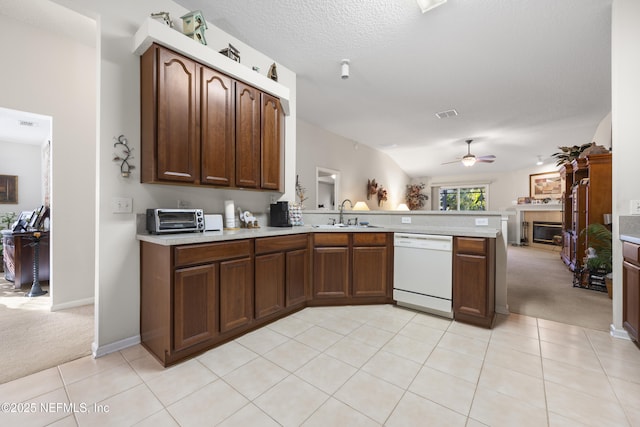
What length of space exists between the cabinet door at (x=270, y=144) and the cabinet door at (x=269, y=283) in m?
0.82

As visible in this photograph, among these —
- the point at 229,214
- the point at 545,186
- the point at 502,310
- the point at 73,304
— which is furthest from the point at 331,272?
the point at 545,186

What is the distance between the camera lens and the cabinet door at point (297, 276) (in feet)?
8.91

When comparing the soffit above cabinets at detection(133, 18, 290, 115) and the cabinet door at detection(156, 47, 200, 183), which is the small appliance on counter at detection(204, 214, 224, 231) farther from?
the soffit above cabinets at detection(133, 18, 290, 115)

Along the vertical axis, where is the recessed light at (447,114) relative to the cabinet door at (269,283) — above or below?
above

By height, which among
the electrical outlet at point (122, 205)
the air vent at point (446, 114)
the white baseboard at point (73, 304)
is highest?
the air vent at point (446, 114)

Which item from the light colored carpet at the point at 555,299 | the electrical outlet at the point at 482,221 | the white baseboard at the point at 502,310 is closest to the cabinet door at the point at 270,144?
the electrical outlet at the point at 482,221

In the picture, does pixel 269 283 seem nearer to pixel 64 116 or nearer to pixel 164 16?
pixel 164 16

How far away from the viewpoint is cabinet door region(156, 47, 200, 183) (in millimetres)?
2047

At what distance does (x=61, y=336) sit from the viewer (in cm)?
228

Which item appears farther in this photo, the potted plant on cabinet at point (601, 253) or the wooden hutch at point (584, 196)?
the wooden hutch at point (584, 196)

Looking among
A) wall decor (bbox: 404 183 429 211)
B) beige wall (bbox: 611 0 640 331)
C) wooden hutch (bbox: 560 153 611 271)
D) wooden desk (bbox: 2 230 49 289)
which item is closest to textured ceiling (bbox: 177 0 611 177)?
beige wall (bbox: 611 0 640 331)

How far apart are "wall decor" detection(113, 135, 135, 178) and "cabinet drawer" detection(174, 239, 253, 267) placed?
2.69 ft

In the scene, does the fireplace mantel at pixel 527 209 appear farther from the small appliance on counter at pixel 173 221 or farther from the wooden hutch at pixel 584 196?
the small appliance on counter at pixel 173 221

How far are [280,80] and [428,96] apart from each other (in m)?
2.35
